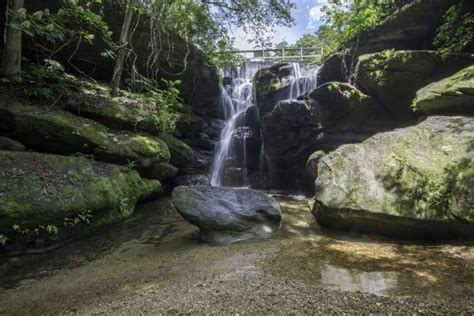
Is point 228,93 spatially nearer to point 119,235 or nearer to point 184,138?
point 184,138

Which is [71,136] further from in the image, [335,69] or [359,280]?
[335,69]

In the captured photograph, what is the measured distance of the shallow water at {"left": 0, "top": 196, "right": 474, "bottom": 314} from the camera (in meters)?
3.30

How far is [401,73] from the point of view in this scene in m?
8.84

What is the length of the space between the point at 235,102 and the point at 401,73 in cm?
905

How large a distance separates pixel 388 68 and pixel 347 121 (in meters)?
2.19

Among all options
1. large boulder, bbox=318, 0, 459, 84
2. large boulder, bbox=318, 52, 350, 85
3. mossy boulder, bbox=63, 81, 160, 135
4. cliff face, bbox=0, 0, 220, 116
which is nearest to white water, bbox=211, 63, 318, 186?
large boulder, bbox=318, 52, 350, 85

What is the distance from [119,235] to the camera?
5.88 meters

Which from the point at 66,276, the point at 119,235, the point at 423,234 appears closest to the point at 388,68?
the point at 423,234

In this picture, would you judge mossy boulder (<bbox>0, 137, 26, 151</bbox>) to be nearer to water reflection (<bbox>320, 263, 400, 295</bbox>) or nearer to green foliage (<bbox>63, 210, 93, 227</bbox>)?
green foliage (<bbox>63, 210, 93, 227</bbox>)

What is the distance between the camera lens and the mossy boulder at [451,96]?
6199mm

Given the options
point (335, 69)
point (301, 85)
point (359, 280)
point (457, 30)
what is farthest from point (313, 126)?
point (359, 280)

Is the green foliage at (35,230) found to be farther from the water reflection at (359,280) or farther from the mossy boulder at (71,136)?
the water reflection at (359,280)

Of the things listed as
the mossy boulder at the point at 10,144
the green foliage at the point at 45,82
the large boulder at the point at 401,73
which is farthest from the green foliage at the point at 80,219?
the large boulder at the point at 401,73

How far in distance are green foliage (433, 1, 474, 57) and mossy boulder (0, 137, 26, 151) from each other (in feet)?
35.1
